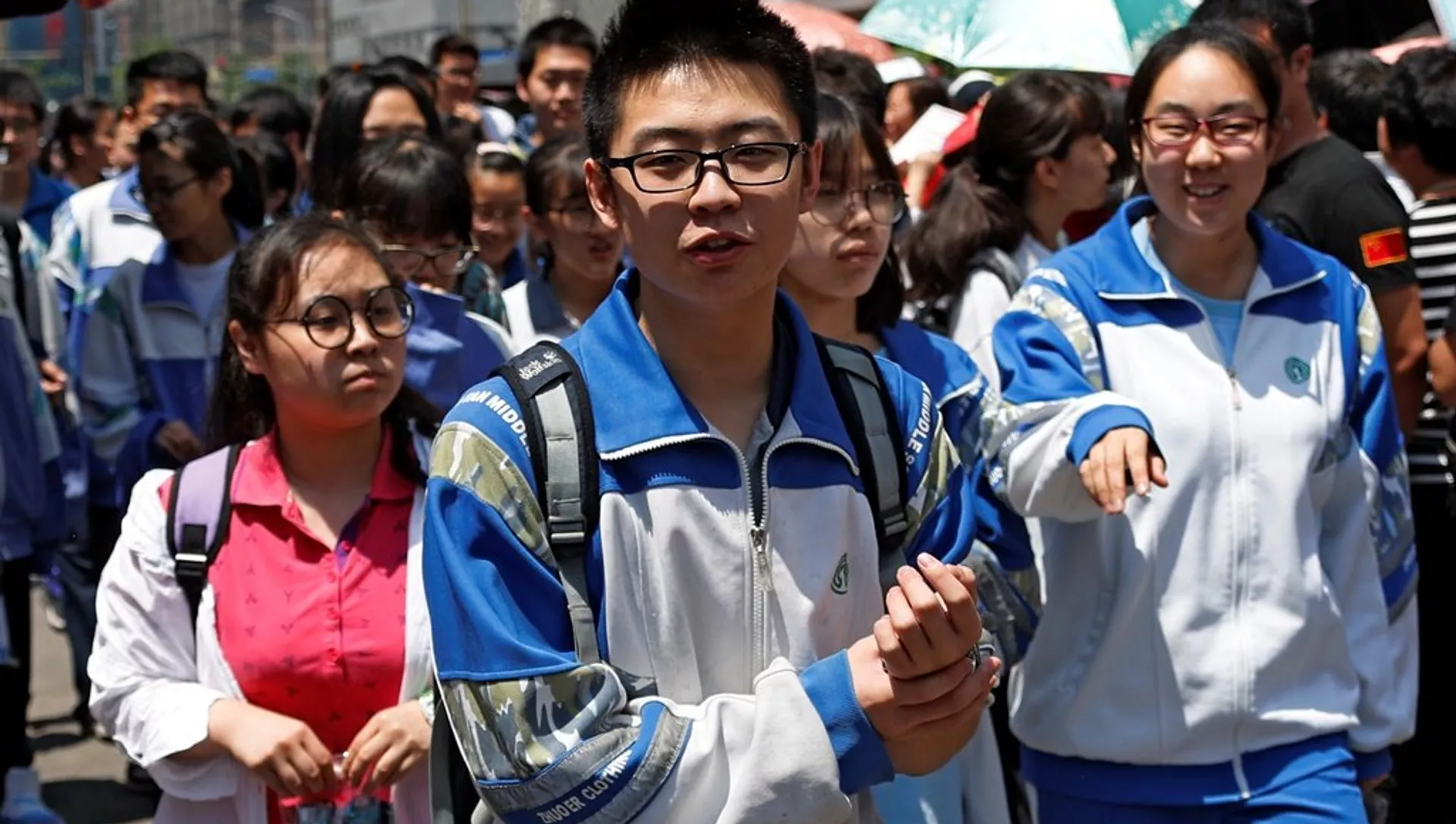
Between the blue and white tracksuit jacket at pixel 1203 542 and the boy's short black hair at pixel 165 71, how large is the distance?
665 centimetres

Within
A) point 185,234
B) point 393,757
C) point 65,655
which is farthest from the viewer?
point 65,655

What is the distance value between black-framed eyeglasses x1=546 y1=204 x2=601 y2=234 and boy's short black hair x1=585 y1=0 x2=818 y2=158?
9.02 ft

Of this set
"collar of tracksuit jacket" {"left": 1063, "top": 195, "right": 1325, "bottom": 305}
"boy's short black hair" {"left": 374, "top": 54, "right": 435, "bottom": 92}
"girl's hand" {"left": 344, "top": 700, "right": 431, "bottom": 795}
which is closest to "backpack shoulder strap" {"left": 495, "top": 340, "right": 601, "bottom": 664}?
"girl's hand" {"left": 344, "top": 700, "right": 431, "bottom": 795}

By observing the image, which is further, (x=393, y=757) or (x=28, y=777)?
(x=28, y=777)

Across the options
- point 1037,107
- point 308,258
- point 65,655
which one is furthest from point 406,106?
point 65,655

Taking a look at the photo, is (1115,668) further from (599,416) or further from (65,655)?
(65,655)

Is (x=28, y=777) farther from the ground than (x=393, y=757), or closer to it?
closer to it

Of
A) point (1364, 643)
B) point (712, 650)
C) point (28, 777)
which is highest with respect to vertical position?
point (712, 650)

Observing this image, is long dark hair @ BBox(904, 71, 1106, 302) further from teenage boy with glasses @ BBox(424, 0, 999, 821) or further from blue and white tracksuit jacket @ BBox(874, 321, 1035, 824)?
teenage boy with glasses @ BBox(424, 0, 999, 821)

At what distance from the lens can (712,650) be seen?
2600mm

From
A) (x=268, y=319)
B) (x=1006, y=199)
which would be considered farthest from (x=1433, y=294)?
(x=268, y=319)

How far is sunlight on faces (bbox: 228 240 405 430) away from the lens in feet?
12.0

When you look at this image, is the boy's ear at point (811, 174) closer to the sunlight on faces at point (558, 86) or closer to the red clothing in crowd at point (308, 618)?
the red clothing in crowd at point (308, 618)

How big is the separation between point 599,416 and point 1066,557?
5.75 feet
